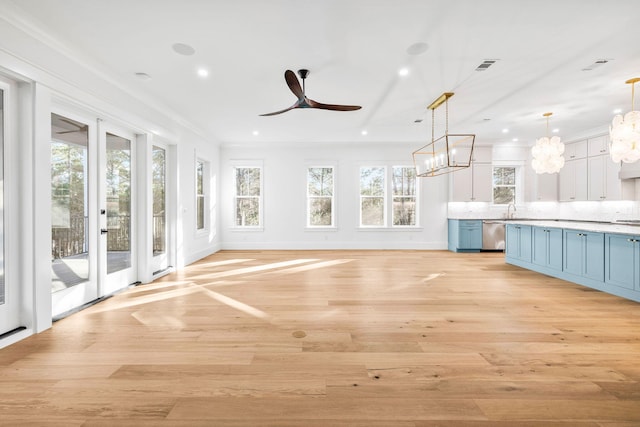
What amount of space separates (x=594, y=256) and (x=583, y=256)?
0.57 ft

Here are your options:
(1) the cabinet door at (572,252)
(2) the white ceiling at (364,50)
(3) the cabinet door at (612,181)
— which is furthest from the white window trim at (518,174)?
(1) the cabinet door at (572,252)

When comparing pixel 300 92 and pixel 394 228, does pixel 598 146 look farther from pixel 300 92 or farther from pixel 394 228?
pixel 300 92

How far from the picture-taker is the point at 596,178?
256 inches

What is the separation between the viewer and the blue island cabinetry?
3605 mm

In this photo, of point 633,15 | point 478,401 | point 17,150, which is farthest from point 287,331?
point 633,15

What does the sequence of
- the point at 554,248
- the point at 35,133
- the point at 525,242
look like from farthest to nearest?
1. the point at 525,242
2. the point at 554,248
3. the point at 35,133

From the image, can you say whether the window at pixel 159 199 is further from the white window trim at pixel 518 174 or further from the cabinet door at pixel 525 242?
the white window trim at pixel 518 174

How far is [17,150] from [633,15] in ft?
18.0

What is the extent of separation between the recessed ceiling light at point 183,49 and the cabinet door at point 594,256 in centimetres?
548

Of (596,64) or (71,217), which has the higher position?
(596,64)

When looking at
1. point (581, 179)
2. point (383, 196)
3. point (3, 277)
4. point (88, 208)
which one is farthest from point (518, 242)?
point (3, 277)

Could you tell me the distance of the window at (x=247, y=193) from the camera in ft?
26.3

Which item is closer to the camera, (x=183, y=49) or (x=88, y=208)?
(x=183, y=49)

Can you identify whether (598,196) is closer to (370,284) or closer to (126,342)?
(370,284)
